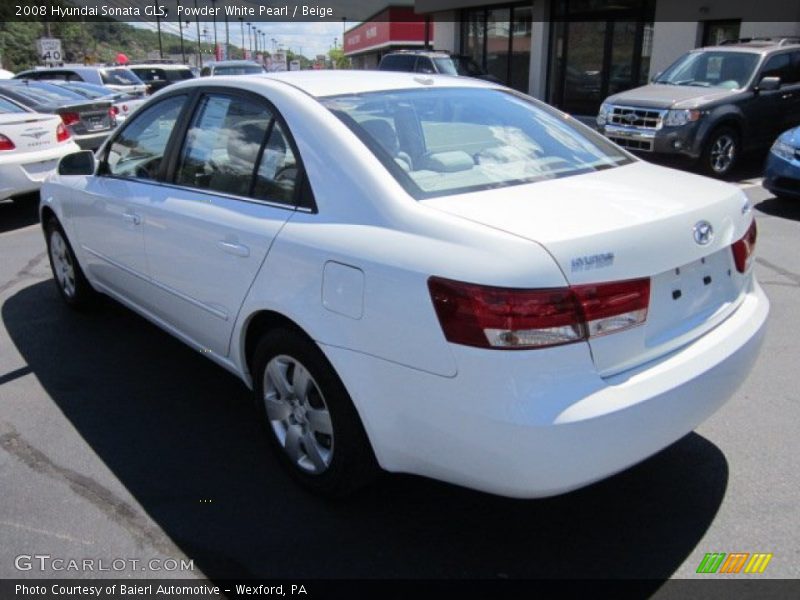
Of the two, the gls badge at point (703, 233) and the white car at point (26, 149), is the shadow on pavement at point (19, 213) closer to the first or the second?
the white car at point (26, 149)

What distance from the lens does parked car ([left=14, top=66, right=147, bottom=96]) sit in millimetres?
18047

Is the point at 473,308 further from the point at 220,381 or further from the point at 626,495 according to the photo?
the point at 220,381

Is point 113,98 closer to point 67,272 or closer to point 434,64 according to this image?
point 434,64

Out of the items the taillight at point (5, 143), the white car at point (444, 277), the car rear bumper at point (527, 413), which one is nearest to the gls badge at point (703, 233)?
the white car at point (444, 277)

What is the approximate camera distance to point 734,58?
11.0 meters

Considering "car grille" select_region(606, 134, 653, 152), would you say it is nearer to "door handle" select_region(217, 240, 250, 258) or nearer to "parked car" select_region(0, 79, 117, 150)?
"parked car" select_region(0, 79, 117, 150)

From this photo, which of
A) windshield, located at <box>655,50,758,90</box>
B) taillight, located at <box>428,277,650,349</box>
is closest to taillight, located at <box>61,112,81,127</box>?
windshield, located at <box>655,50,758,90</box>

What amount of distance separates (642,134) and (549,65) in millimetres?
12145

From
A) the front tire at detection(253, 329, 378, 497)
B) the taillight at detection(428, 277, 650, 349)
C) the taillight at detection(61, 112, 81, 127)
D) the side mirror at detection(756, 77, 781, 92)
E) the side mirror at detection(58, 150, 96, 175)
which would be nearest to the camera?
the taillight at detection(428, 277, 650, 349)

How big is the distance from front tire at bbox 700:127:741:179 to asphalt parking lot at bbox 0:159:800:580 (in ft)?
21.7

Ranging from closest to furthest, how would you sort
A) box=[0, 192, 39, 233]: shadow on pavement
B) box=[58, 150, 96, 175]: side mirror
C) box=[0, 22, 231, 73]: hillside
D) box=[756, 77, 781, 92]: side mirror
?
box=[58, 150, 96, 175]: side mirror, box=[0, 192, 39, 233]: shadow on pavement, box=[756, 77, 781, 92]: side mirror, box=[0, 22, 231, 73]: hillside

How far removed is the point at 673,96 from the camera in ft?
33.6

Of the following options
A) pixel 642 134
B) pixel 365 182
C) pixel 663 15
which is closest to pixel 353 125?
pixel 365 182

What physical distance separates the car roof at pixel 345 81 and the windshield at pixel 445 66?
14650 mm
